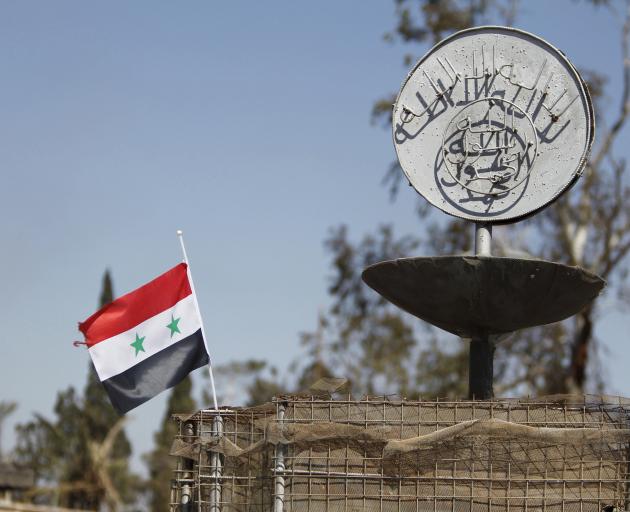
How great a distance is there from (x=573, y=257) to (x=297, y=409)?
71.9 feet

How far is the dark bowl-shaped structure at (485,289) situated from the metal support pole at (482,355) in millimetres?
229

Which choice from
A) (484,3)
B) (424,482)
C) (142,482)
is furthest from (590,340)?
(142,482)

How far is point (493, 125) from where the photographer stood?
11.3m

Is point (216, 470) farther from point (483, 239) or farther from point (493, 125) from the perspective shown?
point (493, 125)

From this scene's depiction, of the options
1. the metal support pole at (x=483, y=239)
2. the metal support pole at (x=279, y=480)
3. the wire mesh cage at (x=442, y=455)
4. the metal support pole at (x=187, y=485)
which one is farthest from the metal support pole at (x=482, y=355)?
the metal support pole at (x=187, y=485)

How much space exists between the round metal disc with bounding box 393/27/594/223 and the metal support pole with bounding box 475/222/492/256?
0.32 ft

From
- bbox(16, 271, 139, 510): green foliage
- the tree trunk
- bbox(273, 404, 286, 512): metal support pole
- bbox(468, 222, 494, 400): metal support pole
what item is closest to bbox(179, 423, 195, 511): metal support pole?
bbox(273, 404, 286, 512): metal support pole

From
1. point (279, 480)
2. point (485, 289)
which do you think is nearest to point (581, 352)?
point (485, 289)

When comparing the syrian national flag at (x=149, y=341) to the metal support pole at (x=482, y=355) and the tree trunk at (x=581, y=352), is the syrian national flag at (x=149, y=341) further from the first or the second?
the tree trunk at (x=581, y=352)

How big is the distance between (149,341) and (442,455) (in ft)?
11.3

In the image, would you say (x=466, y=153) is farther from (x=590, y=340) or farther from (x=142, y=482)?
(x=142, y=482)

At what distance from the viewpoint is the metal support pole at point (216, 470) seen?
9.88 m

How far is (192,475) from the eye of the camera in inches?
407

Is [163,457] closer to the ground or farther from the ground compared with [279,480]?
farther from the ground
